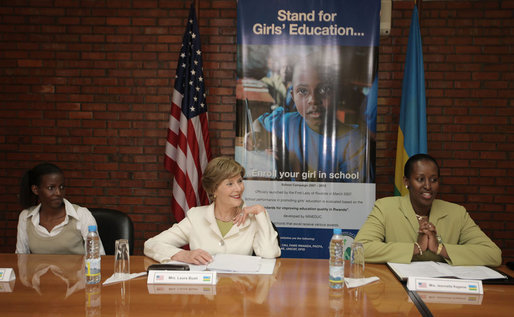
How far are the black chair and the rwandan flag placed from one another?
88.9 inches

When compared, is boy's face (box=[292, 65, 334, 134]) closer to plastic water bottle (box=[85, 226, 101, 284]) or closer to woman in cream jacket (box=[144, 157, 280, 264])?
woman in cream jacket (box=[144, 157, 280, 264])

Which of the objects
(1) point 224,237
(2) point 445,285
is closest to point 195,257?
(1) point 224,237

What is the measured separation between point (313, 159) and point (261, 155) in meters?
0.46

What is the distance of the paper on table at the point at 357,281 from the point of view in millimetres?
1830

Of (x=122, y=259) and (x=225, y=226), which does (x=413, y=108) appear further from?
(x=122, y=259)

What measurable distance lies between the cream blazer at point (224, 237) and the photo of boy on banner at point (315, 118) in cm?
139

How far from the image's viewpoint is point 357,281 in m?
1.87

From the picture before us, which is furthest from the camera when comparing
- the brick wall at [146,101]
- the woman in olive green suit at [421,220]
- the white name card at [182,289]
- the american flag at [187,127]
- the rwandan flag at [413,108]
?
the brick wall at [146,101]

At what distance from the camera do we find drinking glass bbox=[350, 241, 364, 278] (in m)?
1.92

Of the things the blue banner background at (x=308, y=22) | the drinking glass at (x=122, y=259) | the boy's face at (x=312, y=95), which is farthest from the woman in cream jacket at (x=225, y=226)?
the blue banner background at (x=308, y=22)

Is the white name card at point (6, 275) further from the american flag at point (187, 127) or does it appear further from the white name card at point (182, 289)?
the american flag at point (187, 127)

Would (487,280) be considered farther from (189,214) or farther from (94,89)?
(94,89)

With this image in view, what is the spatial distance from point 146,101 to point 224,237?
222 centimetres

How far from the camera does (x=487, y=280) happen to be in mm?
1909
